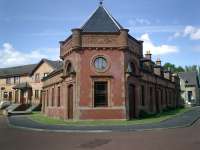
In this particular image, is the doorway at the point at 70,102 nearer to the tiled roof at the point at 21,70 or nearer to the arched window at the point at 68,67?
the arched window at the point at 68,67

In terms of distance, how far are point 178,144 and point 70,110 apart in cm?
1819

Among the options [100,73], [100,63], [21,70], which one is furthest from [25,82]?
[100,73]

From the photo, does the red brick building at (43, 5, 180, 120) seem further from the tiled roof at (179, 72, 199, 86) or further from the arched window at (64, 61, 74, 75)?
the tiled roof at (179, 72, 199, 86)

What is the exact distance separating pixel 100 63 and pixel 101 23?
14.6 ft

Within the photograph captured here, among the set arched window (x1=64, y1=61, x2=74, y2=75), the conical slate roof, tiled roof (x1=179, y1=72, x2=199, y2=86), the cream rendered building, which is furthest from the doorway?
tiled roof (x1=179, y1=72, x2=199, y2=86)

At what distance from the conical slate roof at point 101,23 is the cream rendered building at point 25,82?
88.7 ft

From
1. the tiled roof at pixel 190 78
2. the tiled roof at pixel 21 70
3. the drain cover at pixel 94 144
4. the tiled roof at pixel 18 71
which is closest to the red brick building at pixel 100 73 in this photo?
the drain cover at pixel 94 144

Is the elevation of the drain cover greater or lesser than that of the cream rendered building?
lesser

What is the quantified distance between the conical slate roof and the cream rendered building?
88.7 ft

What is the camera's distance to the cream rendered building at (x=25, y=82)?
60281 mm

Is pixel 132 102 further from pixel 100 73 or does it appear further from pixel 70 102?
pixel 70 102

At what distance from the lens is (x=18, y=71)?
69.2 meters

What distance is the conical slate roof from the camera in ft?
95.2

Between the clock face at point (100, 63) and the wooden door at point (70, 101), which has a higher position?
the clock face at point (100, 63)
